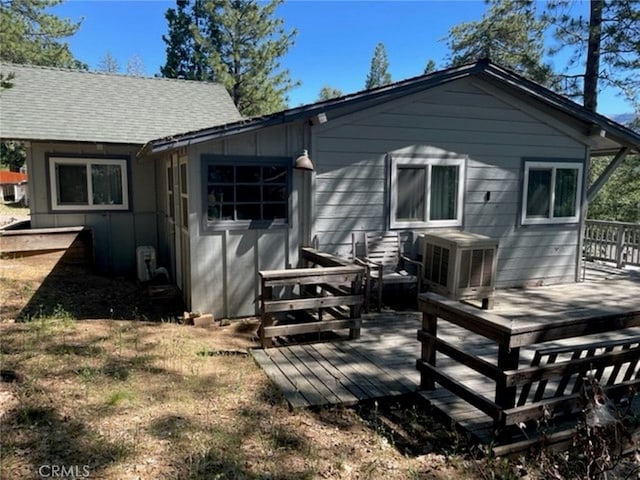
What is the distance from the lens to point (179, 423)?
10.1 feet

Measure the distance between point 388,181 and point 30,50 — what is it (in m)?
15.6

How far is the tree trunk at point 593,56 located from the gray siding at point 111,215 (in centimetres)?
1128

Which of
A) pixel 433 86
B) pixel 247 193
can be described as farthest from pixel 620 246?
pixel 247 193

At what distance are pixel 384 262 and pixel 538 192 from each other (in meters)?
3.10

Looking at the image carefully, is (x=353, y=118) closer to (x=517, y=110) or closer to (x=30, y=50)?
(x=517, y=110)

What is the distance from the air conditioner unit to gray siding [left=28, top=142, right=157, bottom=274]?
574 centimetres

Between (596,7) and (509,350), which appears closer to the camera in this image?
(509,350)

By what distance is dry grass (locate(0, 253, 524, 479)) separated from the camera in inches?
104

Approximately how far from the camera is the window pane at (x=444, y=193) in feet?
22.6

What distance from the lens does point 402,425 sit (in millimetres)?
3307

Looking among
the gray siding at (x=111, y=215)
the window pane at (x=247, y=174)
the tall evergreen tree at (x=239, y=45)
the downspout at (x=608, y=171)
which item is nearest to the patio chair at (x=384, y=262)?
the window pane at (x=247, y=174)

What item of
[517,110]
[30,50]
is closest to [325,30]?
[30,50]

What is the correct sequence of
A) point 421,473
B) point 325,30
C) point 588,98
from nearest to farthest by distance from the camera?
1. point 421,473
2. point 588,98
3. point 325,30

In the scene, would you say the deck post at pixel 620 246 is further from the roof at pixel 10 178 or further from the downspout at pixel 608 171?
the roof at pixel 10 178
